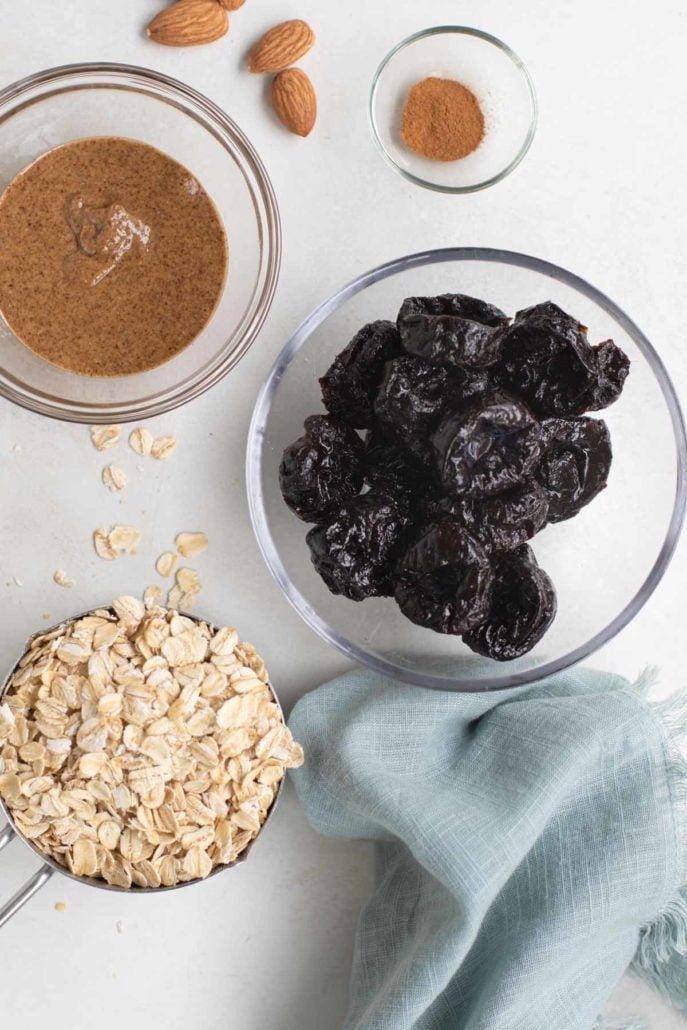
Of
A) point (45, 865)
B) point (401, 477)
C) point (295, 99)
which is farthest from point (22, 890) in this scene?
point (295, 99)

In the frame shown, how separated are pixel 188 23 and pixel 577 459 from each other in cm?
88

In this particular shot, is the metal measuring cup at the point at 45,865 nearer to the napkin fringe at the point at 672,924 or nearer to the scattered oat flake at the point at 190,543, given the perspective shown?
the scattered oat flake at the point at 190,543

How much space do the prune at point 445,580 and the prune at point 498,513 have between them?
0.09 feet

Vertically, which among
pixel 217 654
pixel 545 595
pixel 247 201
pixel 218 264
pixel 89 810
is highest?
pixel 247 201

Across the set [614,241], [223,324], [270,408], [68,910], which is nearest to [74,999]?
[68,910]

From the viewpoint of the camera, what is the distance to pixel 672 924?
1.48 metres

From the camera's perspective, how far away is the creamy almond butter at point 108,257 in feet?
4.50

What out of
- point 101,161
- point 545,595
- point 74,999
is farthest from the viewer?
point 74,999

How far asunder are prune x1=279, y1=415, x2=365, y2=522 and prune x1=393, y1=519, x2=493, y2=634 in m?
0.14

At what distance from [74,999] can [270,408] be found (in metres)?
1.01

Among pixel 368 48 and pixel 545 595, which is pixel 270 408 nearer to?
pixel 545 595

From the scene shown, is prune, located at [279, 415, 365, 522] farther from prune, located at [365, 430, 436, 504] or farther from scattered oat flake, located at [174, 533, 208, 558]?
scattered oat flake, located at [174, 533, 208, 558]

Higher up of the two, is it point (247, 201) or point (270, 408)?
point (247, 201)

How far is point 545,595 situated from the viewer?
4.25ft
